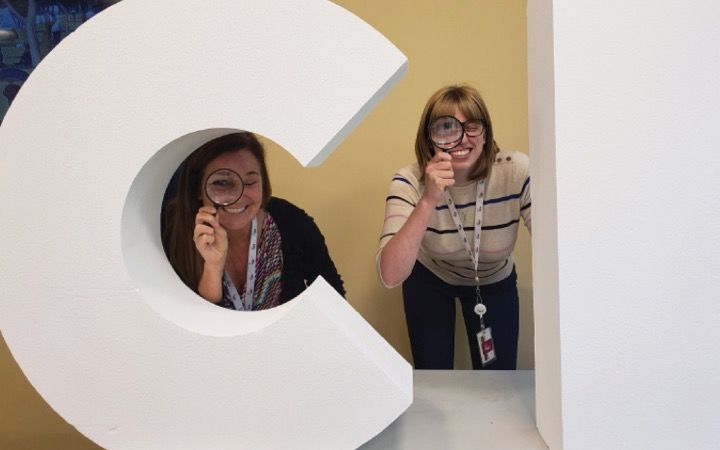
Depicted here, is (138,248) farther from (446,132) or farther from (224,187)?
(446,132)

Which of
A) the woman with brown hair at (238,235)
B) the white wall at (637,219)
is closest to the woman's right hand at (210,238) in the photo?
the woman with brown hair at (238,235)

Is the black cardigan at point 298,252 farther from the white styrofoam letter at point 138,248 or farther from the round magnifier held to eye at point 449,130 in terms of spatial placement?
the white styrofoam letter at point 138,248

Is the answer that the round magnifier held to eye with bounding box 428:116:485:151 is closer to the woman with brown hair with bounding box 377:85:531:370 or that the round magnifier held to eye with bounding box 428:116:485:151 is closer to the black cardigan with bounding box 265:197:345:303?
the woman with brown hair with bounding box 377:85:531:370

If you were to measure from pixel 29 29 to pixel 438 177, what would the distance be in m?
1.93

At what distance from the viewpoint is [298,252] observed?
1.98 meters

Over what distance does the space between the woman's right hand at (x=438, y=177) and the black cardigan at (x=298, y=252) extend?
1.44 feet

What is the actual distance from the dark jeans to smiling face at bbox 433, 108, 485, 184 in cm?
48

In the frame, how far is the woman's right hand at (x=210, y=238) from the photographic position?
1.60 meters

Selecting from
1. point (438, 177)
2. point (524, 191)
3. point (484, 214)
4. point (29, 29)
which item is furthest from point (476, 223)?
point (29, 29)

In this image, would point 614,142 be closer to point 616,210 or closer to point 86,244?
point 616,210

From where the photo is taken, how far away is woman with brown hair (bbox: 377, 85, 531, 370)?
179 centimetres

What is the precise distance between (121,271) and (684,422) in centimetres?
106

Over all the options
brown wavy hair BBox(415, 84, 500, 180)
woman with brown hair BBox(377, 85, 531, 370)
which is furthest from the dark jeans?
brown wavy hair BBox(415, 84, 500, 180)

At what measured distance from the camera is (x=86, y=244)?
1189 millimetres
